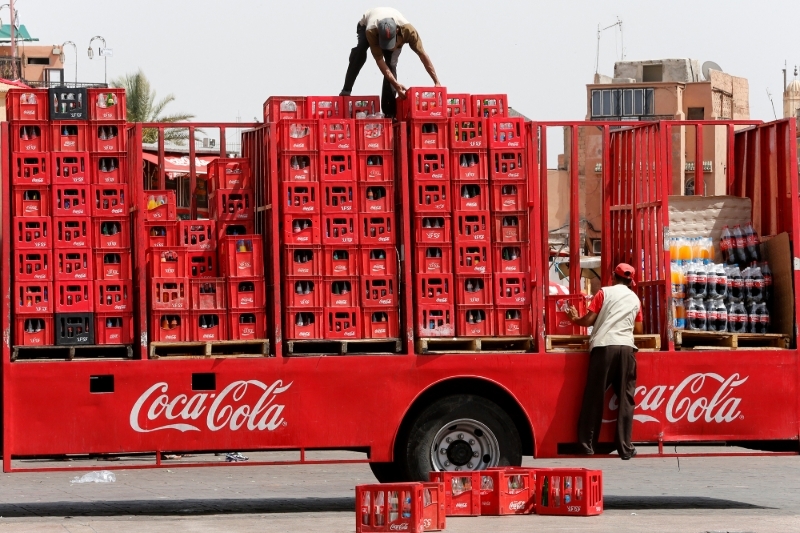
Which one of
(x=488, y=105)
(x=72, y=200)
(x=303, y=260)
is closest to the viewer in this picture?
(x=72, y=200)

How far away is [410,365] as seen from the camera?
11992 millimetres

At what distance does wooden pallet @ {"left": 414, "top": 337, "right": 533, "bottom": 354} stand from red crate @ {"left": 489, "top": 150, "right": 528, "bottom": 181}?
1440 mm

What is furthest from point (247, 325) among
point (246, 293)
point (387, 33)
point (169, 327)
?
point (387, 33)

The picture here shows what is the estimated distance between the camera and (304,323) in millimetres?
12039

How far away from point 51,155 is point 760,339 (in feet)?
21.3

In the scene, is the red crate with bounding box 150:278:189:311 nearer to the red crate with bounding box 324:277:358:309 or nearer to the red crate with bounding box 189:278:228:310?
the red crate with bounding box 189:278:228:310

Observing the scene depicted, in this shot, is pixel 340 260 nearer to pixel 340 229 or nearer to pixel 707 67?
pixel 340 229

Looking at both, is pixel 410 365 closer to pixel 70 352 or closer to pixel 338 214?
pixel 338 214

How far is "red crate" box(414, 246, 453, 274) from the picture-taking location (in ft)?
40.0

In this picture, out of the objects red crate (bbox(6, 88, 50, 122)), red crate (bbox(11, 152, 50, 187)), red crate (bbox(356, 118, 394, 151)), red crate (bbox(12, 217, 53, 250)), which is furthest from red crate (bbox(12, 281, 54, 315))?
red crate (bbox(356, 118, 394, 151))

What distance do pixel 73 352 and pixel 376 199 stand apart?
2.90 metres

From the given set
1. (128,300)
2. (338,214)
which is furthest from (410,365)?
(128,300)

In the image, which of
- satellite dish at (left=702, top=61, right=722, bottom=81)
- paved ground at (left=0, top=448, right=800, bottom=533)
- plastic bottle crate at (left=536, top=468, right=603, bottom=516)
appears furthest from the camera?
satellite dish at (left=702, top=61, right=722, bottom=81)

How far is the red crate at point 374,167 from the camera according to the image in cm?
1220
